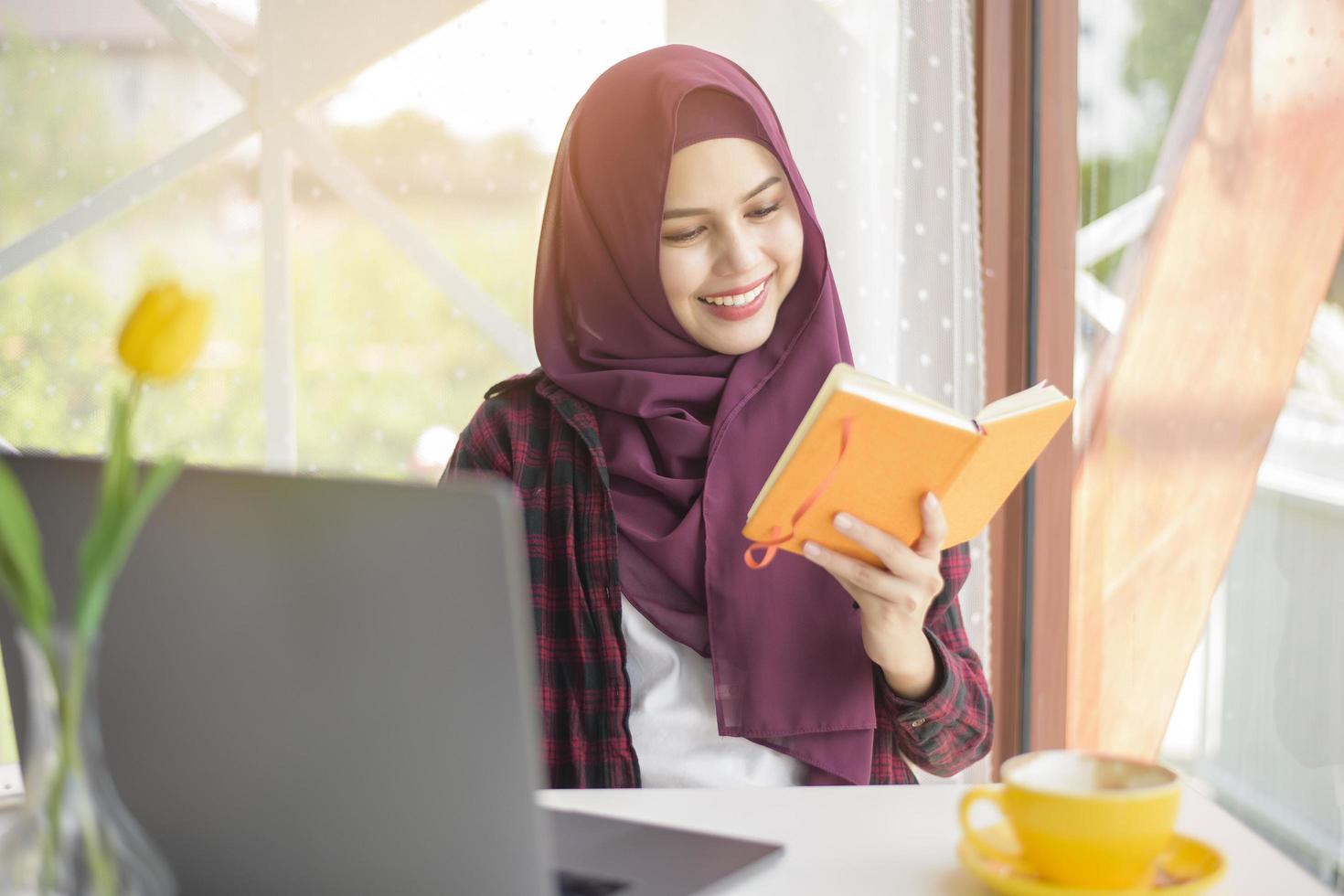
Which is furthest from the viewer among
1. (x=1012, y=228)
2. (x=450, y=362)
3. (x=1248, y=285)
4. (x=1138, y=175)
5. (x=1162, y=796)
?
(x=450, y=362)

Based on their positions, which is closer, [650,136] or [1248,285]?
[650,136]

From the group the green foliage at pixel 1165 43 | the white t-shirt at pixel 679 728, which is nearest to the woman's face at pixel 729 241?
the white t-shirt at pixel 679 728

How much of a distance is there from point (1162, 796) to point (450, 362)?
5.71 feet

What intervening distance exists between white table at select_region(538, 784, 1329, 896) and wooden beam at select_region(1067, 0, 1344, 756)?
29.9 inches

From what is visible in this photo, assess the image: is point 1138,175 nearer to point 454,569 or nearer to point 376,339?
point 376,339

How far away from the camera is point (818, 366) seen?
4.74 feet

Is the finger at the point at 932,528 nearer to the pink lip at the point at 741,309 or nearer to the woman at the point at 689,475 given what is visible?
the woman at the point at 689,475

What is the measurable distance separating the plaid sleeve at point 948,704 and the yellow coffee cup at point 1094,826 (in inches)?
20.5

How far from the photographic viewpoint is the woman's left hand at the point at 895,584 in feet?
3.45

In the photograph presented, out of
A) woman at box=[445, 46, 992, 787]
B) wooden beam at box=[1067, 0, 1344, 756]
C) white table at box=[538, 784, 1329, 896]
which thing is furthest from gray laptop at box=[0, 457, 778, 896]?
wooden beam at box=[1067, 0, 1344, 756]

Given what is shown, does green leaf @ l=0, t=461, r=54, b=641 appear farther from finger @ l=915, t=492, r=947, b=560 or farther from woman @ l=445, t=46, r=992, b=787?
woman @ l=445, t=46, r=992, b=787

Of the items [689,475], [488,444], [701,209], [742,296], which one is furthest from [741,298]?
[488,444]

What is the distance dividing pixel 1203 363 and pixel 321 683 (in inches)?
52.4

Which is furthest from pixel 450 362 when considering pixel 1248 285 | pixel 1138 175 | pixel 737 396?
pixel 1248 285
